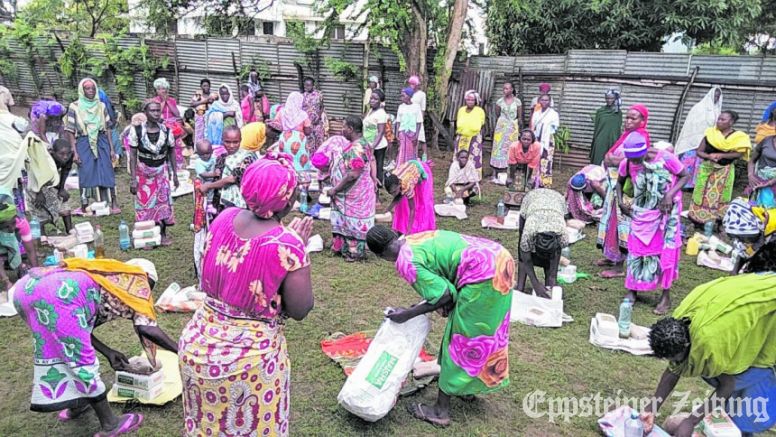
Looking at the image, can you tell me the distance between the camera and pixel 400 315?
3.60 metres

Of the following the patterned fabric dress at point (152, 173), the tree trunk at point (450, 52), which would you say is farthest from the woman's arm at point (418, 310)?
the tree trunk at point (450, 52)

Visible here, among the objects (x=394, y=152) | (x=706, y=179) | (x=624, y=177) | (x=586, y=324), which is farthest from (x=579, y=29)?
(x=586, y=324)

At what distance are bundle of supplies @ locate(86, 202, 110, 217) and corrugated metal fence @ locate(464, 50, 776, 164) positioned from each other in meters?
8.12

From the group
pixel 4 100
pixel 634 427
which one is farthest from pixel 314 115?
pixel 634 427

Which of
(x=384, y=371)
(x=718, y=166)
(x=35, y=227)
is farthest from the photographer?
(x=718, y=166)

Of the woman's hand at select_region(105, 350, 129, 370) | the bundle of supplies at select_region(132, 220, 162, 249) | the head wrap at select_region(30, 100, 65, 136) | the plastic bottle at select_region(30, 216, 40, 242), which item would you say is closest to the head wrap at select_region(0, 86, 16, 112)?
the head wrap at select_region(30, 100, 65, 136)

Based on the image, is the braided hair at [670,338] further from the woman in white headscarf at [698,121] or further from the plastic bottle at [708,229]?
the woman in white headscarf at [698,121]

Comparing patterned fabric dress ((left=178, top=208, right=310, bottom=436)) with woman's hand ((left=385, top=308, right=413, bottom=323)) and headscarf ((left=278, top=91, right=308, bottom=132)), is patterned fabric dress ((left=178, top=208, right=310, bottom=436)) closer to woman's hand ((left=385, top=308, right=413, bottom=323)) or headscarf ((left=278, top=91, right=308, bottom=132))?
woman's hand ((left=385, top=308, right=413, bottom=323))

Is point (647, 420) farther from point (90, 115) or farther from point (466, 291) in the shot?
point (90, 115)

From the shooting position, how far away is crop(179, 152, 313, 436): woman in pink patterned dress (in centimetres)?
250

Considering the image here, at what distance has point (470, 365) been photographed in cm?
362

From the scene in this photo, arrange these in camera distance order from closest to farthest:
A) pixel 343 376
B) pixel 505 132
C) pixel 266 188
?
pixel 266 188, pixel 343 376, pixel 505 132

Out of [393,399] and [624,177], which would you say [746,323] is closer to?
[393,399]

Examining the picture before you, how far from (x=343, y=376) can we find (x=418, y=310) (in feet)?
4.09
